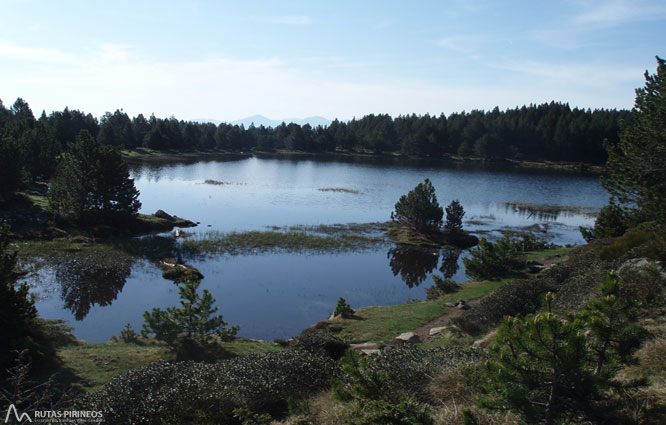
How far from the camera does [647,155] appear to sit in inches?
822

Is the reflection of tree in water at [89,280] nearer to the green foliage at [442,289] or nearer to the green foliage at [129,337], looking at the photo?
the green foliage at [129,337]

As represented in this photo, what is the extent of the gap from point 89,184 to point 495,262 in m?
33.0

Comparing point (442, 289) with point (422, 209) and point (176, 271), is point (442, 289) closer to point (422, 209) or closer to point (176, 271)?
point (176, 271)

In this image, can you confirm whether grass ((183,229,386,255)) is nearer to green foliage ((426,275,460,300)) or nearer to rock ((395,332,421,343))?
green foliage ((426,275,460,300))

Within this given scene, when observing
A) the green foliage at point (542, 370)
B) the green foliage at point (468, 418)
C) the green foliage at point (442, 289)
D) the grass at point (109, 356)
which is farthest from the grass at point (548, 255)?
the green foliage at point (468, 418)

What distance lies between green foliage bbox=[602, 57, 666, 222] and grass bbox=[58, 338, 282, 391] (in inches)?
745

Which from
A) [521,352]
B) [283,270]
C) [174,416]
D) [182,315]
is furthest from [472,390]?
[283,270]

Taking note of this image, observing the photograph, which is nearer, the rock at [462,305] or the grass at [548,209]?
the rock at [462,305]

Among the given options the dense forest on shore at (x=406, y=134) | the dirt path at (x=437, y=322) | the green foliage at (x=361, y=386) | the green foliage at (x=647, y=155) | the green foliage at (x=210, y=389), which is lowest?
the dirt path at (x=437, y=322)

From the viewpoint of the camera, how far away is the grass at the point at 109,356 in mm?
12250

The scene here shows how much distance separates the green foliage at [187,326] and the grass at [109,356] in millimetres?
515

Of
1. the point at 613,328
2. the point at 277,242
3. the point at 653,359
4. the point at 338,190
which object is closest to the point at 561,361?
the point at 613,328

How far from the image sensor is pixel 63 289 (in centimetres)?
2489

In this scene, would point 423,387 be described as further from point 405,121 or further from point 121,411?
point 405,121
